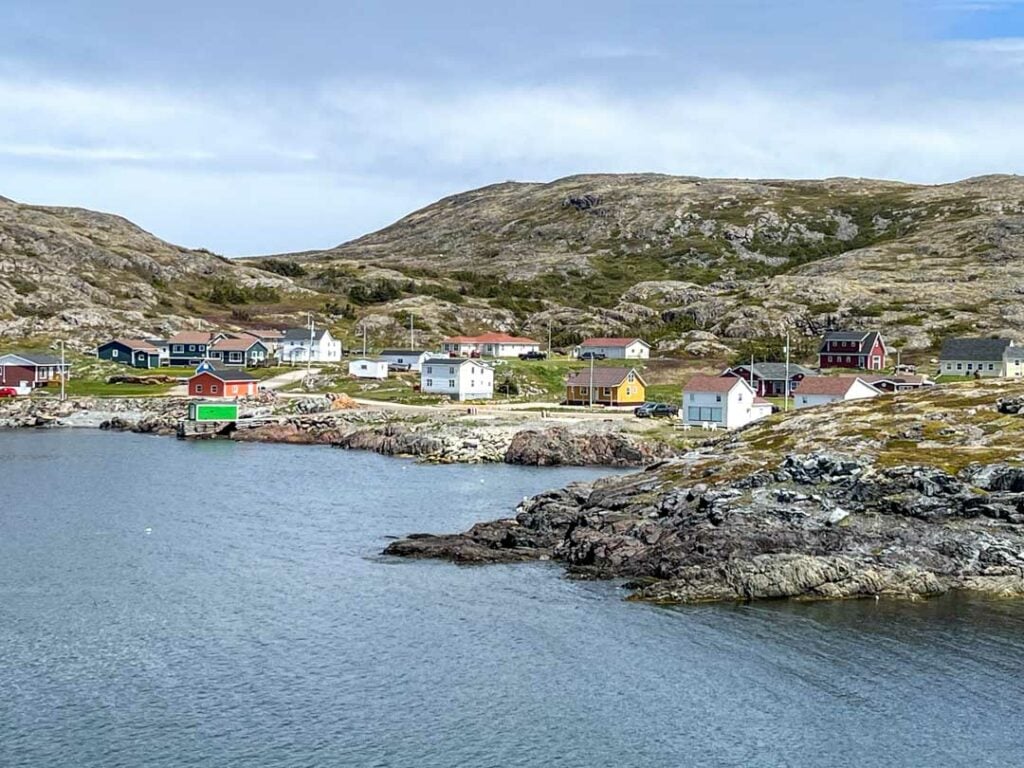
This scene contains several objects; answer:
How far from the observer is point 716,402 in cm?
11256

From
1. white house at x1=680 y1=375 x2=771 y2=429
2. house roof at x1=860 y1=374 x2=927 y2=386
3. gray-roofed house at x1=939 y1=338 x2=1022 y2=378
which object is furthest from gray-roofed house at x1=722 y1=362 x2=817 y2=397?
gray-roofed house at x1=939 y1=338 x2=1022 y2=378

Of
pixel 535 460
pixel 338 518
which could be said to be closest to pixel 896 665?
pixel 338 518

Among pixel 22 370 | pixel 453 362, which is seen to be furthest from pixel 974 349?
pixel 22 370

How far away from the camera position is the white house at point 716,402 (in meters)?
112

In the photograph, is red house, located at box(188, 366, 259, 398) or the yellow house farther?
red house, located at box(188, 366, 259, 398)

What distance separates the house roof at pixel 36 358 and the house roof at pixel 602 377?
69.8 metres

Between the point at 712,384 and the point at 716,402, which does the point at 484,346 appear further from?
the point at 716,402

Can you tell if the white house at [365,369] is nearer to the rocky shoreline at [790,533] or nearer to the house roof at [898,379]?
the house roof at [898,379]

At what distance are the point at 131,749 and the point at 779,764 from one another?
20.5 m

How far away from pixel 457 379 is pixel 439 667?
3777 inches

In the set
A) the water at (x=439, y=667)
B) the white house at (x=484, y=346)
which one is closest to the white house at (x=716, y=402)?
the water at (x=439, y=667)

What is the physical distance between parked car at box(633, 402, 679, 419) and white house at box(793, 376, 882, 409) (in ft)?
44.6

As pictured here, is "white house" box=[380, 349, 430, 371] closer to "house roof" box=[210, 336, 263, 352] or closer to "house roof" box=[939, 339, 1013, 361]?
"house roof" box=[210, 336, 263, 352]

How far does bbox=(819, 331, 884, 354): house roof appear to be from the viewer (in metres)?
159
